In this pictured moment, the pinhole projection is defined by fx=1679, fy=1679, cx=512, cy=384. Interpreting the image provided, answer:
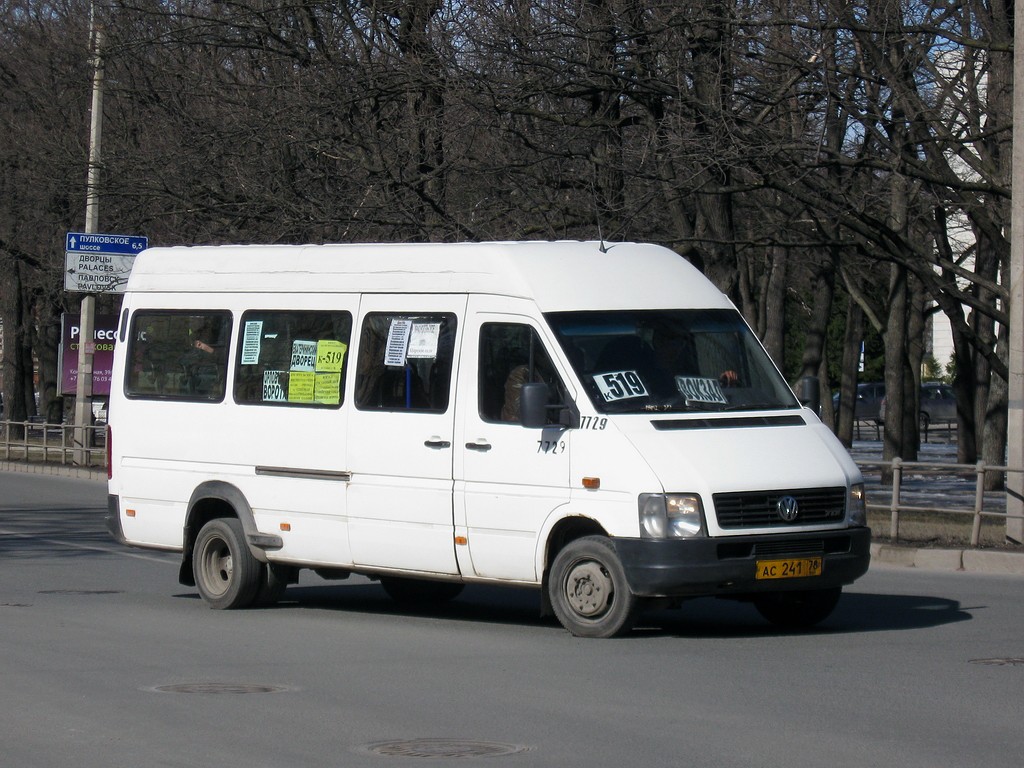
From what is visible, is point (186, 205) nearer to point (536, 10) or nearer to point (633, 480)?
point (536, 10)

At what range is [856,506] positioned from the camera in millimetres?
10336

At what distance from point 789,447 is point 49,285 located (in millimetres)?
32715

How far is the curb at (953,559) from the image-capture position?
50.0 feet

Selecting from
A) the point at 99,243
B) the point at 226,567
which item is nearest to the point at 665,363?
the point at 226,567

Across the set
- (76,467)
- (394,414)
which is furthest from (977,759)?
(76,467)

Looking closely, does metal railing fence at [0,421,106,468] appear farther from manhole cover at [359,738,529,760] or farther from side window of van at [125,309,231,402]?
manhole cover at [359,738,529,760]

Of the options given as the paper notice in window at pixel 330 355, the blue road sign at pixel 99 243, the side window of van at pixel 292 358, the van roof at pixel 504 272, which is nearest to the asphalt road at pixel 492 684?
the side window of van at pixel 292 358

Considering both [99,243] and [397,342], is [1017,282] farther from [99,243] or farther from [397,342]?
[99,243]

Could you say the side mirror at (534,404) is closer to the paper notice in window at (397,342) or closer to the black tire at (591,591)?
the black tire at (591,591)

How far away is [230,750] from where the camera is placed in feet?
22.4

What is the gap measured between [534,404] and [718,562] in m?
1.45

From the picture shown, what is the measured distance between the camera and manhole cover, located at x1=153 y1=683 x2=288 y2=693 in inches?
329

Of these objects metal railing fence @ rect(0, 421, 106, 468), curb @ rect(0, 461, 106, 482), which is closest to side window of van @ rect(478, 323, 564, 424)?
curb @ rect(0, 461, 106, 482)

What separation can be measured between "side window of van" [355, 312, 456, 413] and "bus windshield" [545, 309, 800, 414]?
86 cm
